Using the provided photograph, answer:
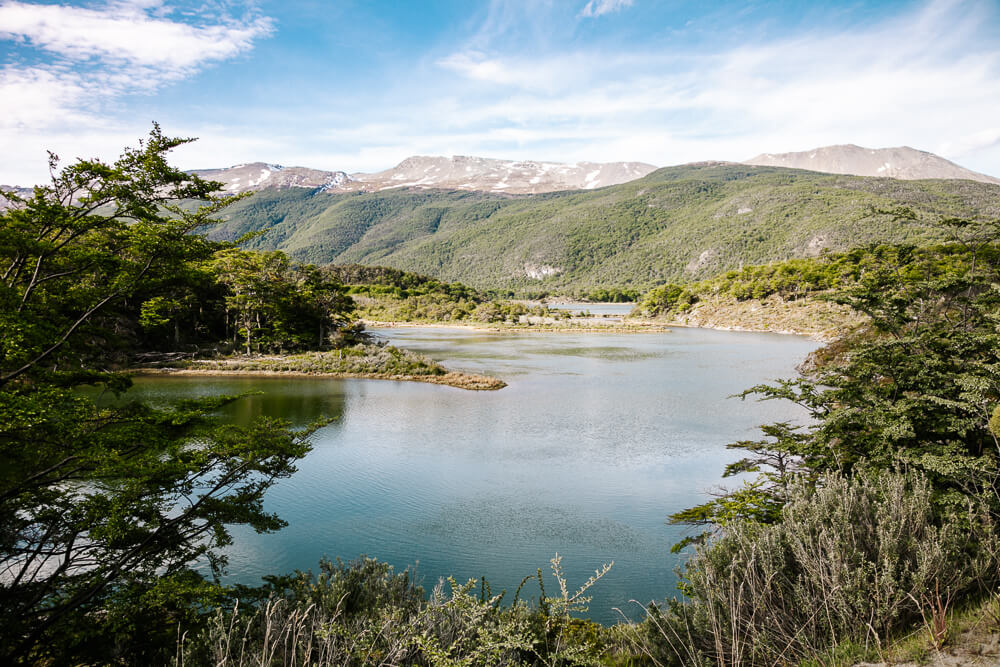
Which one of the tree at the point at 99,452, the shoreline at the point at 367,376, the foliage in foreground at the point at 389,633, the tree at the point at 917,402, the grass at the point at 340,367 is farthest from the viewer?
the grass at the point at 340,367

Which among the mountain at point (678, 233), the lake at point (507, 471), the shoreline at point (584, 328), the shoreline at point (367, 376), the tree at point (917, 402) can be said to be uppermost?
the mountain at point (678, 233)

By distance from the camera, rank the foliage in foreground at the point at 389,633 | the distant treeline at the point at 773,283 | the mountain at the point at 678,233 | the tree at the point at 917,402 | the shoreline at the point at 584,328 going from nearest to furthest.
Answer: the foliage in foreground at the point at 389,633
the tree at the point at 917,402
the distant treeline at the point at 773,283
the shoreline at the point at 584,328
the mountain at the point at 678,233

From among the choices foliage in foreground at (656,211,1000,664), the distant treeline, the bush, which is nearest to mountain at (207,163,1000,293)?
the distant treeline

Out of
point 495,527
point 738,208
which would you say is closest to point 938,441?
point 495,527

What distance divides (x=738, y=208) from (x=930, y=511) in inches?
6214

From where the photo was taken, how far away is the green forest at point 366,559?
11.9 feet

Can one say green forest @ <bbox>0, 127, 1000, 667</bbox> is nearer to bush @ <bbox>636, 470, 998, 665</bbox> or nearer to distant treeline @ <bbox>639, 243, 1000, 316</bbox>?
bush @ <bbox>636, 470, 998, 665</bbox>

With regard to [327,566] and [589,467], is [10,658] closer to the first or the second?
[327,566]

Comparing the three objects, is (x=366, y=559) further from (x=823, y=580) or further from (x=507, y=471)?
(x=507, y=471)

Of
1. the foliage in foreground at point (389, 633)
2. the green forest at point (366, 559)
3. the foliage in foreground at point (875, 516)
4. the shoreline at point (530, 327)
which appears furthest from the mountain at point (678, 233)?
A: the foliage in foreground at point (389, 633)

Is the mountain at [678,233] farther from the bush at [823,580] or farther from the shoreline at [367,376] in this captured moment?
the bush at [823,580]

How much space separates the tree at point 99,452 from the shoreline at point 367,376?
710 inches

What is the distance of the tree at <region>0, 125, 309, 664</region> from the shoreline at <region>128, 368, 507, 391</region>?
18026 mm

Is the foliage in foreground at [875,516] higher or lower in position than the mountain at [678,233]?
lower
